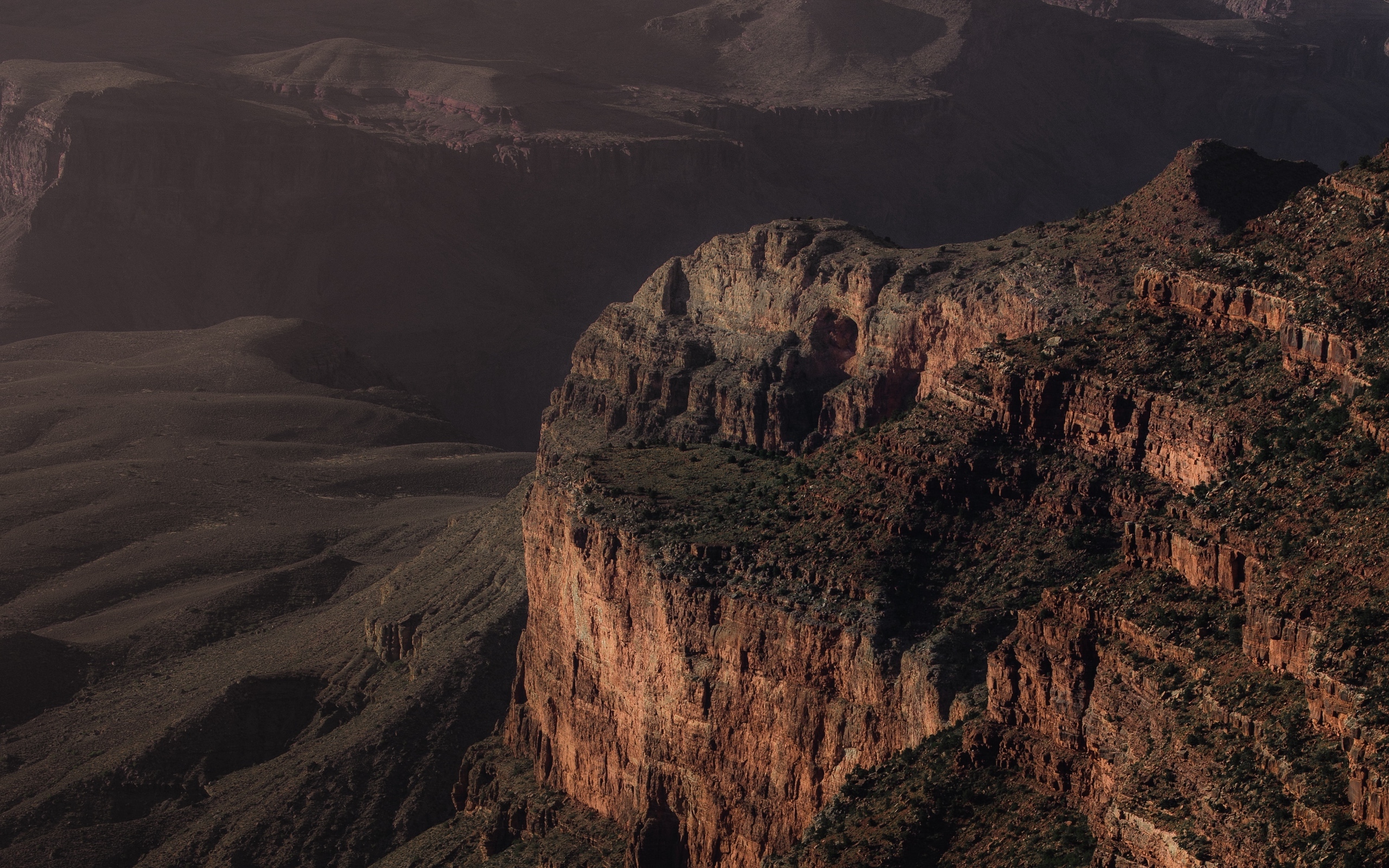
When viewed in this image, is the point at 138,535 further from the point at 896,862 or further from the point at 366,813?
the point at 896,862

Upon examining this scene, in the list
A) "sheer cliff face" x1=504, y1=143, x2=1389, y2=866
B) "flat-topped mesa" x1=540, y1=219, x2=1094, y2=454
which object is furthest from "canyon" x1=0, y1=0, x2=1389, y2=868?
"flat-topped mesa" x1=540, y1=219, x2=1094, y2=454

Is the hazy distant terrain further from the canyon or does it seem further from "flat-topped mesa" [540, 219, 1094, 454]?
"flat-topped mesa" [540, 219, 1094, 454]

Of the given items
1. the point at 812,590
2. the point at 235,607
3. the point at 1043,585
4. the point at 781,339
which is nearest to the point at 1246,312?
the point at 1043,585

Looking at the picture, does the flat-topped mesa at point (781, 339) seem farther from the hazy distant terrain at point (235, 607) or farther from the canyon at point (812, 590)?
the hazy distant terrain at point (235, 607)

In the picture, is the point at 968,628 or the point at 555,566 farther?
the point at 555,566

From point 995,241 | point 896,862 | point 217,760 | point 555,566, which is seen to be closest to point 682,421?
point 995,241

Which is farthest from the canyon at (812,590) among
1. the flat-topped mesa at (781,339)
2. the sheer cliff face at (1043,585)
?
the flat-topped mesa at (781,339)
